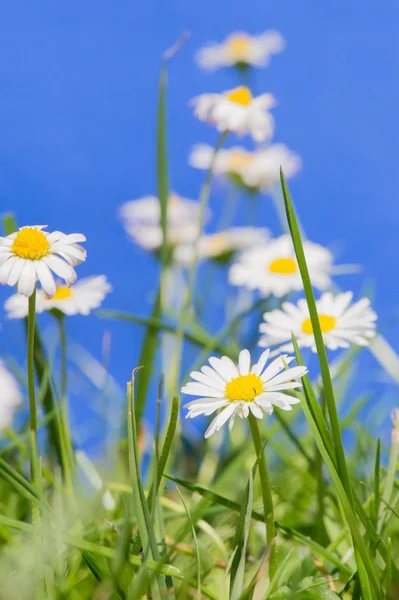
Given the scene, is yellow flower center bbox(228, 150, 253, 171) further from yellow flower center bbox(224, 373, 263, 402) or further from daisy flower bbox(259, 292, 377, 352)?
yellow flower center bbox(224, 373, 263, 402)

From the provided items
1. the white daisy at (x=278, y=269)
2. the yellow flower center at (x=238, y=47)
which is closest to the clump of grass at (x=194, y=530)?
the white daisy at (x=278, y=269)

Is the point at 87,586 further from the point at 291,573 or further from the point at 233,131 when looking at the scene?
the point at 233,131

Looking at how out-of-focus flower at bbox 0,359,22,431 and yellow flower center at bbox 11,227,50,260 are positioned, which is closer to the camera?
yellow flower center at bbox 11,227,50,260

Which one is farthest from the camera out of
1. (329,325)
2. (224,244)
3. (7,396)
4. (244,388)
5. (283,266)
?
(224,244)

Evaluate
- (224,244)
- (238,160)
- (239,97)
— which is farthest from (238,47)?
(239,97)

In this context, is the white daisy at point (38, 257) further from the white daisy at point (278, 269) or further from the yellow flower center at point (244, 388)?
the white daisy at point (278, 269)

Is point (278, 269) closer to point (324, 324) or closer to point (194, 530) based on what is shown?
point (324, 324)

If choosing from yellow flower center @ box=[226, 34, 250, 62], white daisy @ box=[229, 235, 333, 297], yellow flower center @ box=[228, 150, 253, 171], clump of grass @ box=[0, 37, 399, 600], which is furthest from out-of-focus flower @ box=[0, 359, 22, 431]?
yellow flower center @ box=[226, 34, 250, 62]
